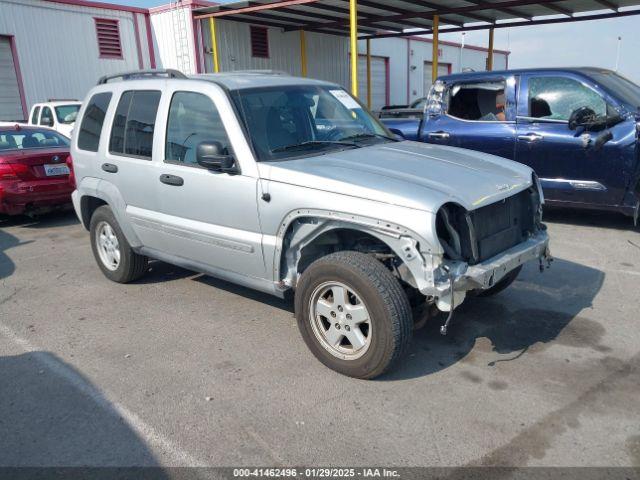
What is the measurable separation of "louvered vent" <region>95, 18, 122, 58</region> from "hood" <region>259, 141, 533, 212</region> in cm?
1392

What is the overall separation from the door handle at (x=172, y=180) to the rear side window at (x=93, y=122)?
119cm

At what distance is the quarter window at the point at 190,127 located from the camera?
407 centimetres

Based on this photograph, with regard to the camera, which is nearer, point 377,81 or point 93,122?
point 93,122

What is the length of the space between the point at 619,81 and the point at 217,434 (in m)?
6.69

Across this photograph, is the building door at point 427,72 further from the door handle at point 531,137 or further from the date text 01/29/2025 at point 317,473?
the date text 01/29/2025 at point 317,473

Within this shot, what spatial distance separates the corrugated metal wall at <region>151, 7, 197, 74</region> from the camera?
1536 cm

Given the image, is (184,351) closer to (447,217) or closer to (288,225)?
(288,225)

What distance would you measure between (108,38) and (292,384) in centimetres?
1504

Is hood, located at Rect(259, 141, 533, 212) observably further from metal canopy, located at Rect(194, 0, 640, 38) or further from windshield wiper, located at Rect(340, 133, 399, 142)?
metal canopy, located at Rect(194, 0, 640, 38)

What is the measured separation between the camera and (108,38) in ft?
51.4

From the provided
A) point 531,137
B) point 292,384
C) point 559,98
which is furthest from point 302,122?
point 559,98

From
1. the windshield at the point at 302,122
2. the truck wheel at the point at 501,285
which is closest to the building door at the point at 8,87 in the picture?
the windshield at the point at 302,122

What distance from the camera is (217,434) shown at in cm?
299

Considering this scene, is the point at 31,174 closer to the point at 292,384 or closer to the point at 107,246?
the point at 107,246
